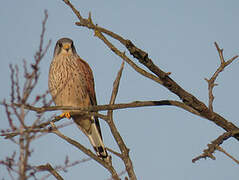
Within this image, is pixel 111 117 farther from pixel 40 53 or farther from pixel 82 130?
pixel 82 130

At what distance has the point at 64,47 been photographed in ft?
19.8

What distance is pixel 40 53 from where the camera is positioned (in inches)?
83.0

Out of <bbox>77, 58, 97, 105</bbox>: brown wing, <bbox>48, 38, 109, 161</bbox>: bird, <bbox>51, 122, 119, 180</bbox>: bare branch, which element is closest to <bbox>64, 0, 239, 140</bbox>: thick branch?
<bbox>51, 122, 119, 180</bbox>: bare branch

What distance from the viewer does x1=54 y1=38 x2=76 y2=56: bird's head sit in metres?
6.03

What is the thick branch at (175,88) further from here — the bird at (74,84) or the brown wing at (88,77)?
the brown wing at (88,77)

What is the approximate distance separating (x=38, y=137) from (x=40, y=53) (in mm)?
Answer: 474

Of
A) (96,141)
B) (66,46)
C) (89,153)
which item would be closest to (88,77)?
(66,46)

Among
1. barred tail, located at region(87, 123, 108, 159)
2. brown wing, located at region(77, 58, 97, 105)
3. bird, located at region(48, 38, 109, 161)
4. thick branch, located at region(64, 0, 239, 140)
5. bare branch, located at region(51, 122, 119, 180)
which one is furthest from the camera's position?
brown wing, located at region(77, 58, 97, 105)

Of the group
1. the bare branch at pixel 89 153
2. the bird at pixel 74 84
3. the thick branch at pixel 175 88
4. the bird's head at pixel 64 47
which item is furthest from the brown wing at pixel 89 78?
the thick branch at pixel 175 88

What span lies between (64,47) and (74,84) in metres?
0.66

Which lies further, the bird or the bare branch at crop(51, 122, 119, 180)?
the bird

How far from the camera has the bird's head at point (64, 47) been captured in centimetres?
603

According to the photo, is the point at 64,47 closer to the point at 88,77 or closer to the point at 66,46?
the point at 66,46

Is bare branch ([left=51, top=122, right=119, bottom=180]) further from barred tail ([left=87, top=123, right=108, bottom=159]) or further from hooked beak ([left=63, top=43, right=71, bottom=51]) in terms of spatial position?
hooked beak ([left=63, top=43, right=71, bottom=51])
